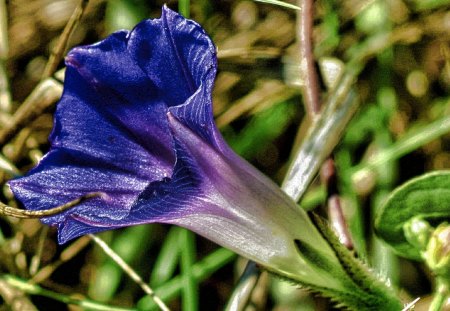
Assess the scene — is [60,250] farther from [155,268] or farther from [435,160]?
[435,160]

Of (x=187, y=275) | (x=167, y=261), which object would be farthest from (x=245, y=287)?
(x=167, y=261)

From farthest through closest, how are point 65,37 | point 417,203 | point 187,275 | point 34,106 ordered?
1. point 34,106
2. point 65,37
3. point 187,275
4. point 417,203

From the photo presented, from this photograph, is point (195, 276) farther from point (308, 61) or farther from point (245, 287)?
point (308, 61)

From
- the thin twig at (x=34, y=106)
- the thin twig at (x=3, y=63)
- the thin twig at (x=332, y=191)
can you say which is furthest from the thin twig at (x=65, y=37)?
the thin twig at (x=332, y=191)

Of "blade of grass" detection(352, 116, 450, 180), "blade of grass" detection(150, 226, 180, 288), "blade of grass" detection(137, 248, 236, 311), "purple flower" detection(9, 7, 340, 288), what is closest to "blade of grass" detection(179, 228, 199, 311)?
"blade of grass" detection(137, 248, 236, 311)

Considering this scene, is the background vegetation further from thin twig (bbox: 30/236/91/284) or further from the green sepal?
the green sepal

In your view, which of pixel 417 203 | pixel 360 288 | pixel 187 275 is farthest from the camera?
pixel 187 275
